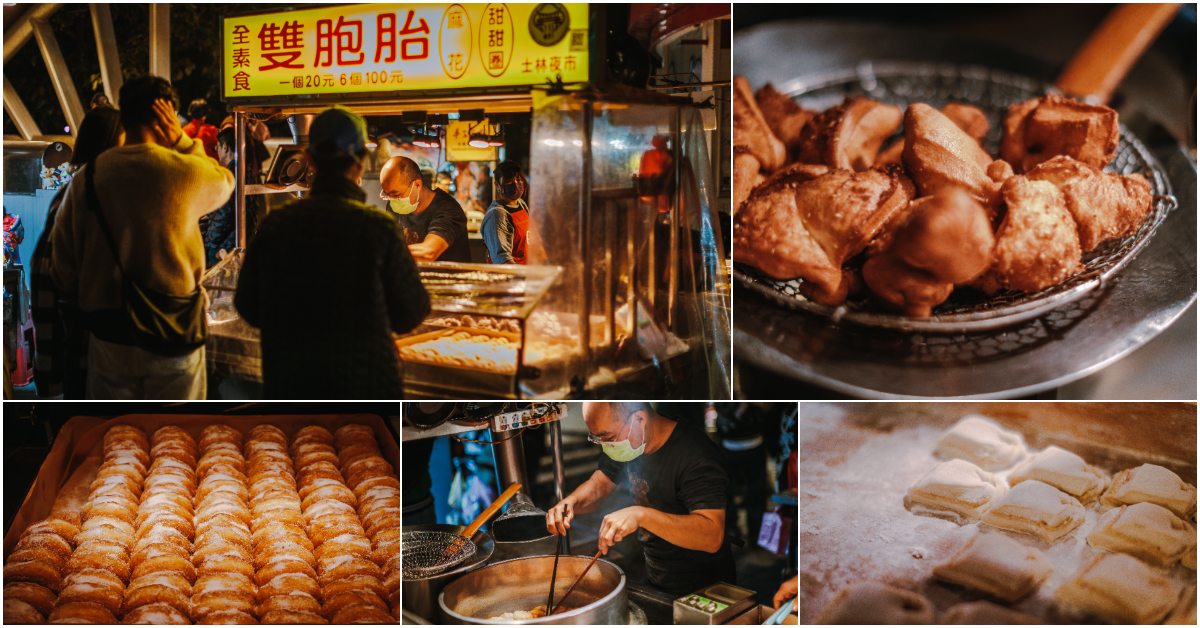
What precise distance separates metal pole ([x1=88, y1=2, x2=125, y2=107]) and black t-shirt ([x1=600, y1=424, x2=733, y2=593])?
1990 mm

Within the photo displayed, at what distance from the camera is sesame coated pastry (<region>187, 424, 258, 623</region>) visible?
8.26ft

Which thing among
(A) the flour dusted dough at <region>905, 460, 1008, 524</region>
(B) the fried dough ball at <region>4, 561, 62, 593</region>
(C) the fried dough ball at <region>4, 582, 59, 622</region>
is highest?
(A) the flour dusted dough at <region>905, 460, 1008, 524</region>

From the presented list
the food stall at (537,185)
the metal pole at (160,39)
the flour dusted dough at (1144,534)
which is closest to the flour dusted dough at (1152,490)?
the flour dusted dough at (1144,534)

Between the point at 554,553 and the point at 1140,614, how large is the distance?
2.01 metres

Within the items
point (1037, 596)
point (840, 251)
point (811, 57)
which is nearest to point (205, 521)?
point (840, 251)

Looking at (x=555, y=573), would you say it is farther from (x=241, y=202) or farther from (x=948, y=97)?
(x=948, y=97)

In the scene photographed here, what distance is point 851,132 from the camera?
2.51 metres

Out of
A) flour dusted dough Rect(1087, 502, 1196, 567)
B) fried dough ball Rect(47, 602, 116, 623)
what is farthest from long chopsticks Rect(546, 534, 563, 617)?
flour dusted dough Rect(1087, 502, 1196, 567)

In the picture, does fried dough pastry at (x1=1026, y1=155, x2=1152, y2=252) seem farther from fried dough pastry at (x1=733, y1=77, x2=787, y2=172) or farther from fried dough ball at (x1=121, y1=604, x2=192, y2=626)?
fried dough ball at (x1=121, y1=604, x2=192, y2=626)

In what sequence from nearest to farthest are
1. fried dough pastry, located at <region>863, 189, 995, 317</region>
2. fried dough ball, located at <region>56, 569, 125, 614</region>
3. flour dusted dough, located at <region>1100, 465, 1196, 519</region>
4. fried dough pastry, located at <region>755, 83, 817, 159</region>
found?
fried dough pastry, located at <region>863, 189, 995, 317</region> < fried dough ball, located at <region>56, 569, 125, 614</region> < fried dough pastry, located at <region>755, 83, 817, 159</region> < flour dusted dough, located at <region>1100, 465, 1196, 519</region>

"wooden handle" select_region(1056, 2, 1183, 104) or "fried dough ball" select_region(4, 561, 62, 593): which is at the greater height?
"wooden handle" select_region(1056, 2, 1183, 104)

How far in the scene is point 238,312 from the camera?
249cm

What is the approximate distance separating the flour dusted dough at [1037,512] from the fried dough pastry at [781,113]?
4.58 feet

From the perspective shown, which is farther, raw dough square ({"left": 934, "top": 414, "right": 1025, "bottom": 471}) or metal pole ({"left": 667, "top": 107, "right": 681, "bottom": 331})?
raw dough square ({"left": 934, "top": 414, "right": 1025, "bottom": 471})
